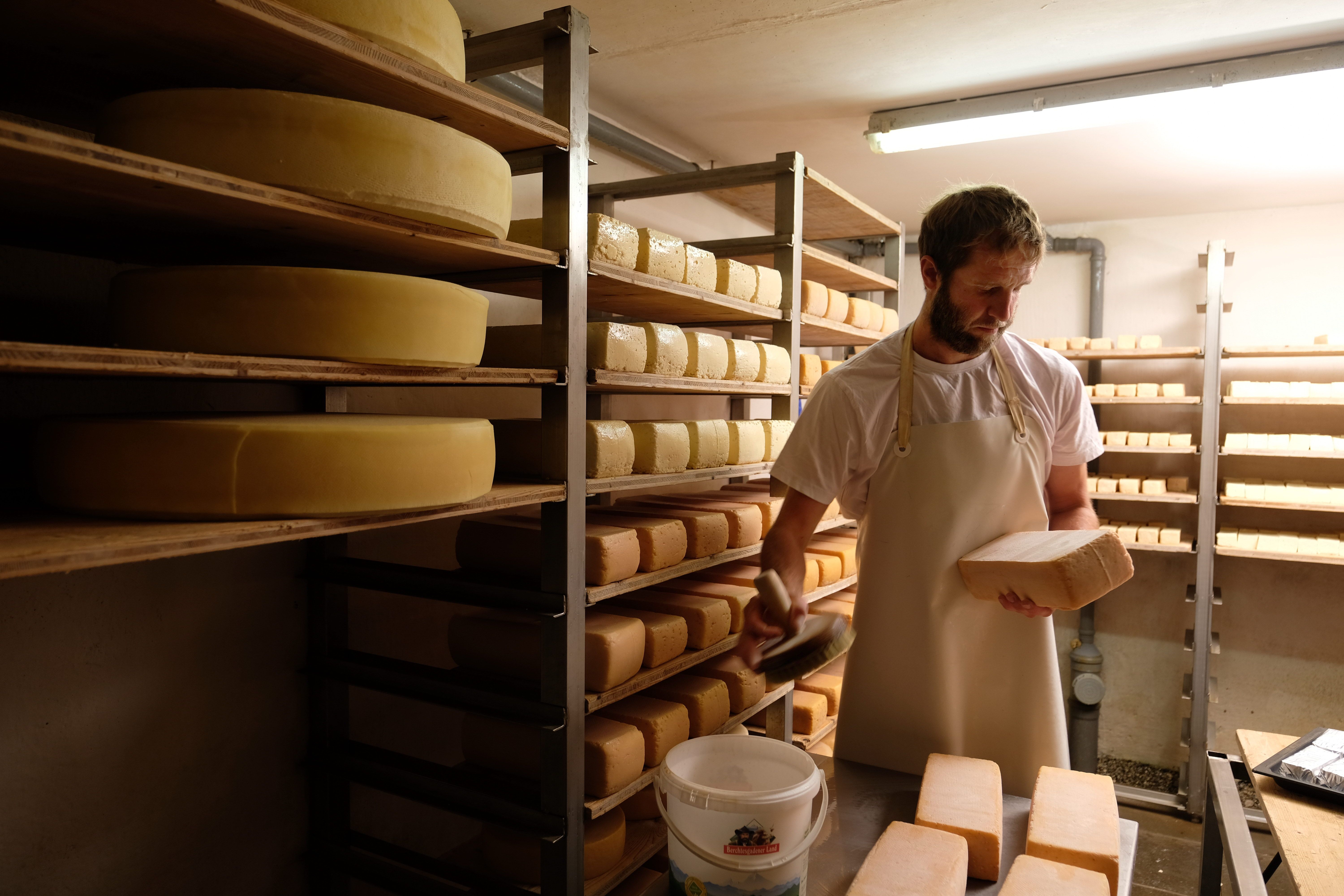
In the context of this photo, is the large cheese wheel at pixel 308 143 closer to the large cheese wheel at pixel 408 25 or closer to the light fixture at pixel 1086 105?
the large cheese wheel at pixel 408 25

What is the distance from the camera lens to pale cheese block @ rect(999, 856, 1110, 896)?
1.21 meters

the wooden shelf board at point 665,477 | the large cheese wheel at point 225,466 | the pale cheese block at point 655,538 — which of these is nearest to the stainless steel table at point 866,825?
the pale cheese block at point 655,538

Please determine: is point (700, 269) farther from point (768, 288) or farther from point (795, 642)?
point (795, 642)

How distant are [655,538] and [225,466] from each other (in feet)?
3.89

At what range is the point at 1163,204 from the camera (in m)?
4.76

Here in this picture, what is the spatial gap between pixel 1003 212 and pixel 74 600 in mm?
2041

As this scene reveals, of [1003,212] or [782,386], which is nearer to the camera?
[1003,212]

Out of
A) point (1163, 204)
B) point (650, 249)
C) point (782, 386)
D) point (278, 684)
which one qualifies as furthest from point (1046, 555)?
point (1163, 204)

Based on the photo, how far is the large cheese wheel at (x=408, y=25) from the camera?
48.9 inches

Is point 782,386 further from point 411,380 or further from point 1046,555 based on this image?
point 411,380

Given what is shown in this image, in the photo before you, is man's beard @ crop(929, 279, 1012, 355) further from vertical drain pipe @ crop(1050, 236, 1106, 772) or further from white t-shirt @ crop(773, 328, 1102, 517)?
vertical drain pipe @ crop(1050, 236, 1106, 772)

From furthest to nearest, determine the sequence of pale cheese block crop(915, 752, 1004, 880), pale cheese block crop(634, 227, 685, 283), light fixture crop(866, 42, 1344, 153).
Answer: light fixture crop(866, 42, 1344, 153) → pale cheese block crop(634, 227, 685, 283) → pale cheese block crop(915, 752, 1004, 880)

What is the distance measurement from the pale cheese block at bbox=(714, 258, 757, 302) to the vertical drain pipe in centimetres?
348

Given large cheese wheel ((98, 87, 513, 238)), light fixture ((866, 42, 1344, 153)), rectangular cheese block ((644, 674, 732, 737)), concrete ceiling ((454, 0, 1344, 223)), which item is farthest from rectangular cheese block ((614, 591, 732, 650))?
light fixture ((866, 42, 1344, 153))
